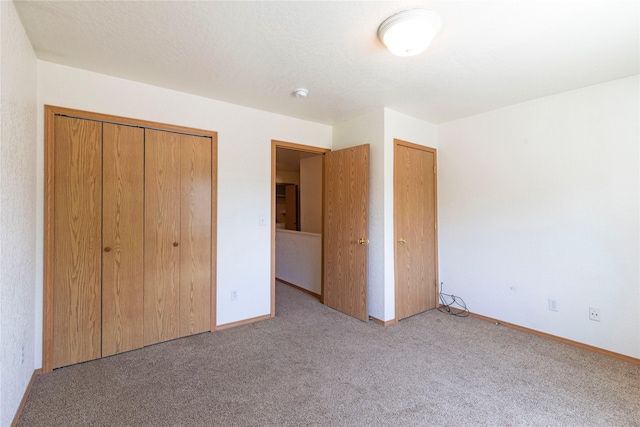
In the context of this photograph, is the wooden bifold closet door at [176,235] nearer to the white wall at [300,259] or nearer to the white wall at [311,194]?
the white wall at [300,259]

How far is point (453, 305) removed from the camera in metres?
3.70

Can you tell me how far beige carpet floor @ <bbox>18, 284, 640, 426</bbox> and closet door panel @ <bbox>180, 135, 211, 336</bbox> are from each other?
233mm

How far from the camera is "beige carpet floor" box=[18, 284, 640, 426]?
1.75 m

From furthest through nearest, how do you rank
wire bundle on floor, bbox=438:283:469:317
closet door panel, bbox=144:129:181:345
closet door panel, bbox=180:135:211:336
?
wire bundle on floor, bbox=438:283:469:317 → closet door panel, bbox=180:135:211:336 → closet door panel, bbox=144:129:181:345

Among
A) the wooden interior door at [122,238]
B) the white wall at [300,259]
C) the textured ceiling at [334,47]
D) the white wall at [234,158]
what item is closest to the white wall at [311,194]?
the white wall at [300,259]

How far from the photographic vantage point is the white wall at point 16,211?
1.51m

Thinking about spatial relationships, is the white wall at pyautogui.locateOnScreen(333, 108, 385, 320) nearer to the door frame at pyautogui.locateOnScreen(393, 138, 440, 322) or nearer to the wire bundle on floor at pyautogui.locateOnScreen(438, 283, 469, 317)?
the door frame at pyautogui.locateOnScreen(393, 138, 440, 322)

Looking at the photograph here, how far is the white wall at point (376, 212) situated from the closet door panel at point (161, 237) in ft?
6.73

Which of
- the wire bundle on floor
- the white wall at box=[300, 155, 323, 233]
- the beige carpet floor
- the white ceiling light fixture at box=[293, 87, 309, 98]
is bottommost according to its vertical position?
the beige carpet floor

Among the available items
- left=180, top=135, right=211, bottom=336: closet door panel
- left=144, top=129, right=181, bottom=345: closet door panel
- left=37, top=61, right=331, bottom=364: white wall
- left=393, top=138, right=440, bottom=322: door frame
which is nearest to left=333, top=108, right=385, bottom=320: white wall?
left=393, top=138, right=440, bottom=322: door frame

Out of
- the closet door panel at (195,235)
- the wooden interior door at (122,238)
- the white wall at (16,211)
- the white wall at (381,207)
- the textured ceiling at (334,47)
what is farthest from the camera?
the white wall at (381,207)

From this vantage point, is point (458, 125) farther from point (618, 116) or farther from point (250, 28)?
point (250, 28)

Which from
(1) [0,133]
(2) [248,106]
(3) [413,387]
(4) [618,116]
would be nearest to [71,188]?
(1) [0,133]

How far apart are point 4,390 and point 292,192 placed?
609 centimetres
